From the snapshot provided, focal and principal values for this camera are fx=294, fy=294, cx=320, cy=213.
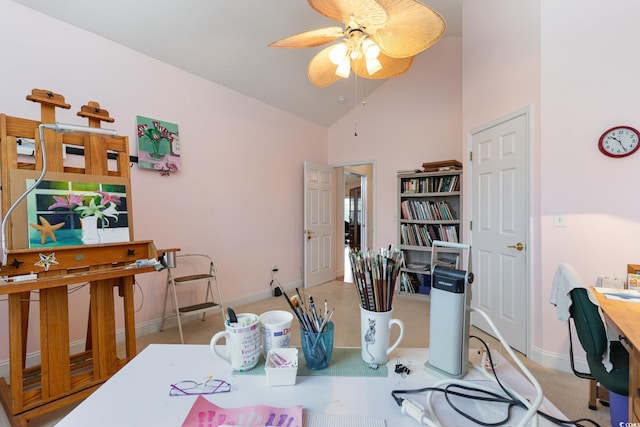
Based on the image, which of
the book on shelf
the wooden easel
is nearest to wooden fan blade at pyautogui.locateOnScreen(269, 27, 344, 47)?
the wooden easel

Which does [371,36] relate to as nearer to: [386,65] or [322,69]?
[386,65]

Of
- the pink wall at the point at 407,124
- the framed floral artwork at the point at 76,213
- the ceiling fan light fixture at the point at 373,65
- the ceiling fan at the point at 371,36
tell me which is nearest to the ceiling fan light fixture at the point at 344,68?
the ceiling fan at the point at 371,36

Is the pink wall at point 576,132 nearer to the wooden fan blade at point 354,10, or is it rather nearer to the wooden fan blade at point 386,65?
the wooden fan blade at point 386,65

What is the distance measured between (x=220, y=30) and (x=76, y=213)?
202cm

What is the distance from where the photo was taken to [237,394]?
72cm

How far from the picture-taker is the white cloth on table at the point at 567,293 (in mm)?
1392

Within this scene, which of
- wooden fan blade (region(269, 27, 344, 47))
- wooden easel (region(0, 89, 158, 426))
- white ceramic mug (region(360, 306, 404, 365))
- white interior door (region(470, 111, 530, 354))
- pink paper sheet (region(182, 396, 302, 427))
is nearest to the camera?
pink paper sheet (region(182, 396, 302, 427))

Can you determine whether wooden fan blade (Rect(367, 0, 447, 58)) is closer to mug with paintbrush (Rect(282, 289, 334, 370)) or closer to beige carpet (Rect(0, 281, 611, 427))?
mug with paintbrush (Rect(282, 289, 334, 370))

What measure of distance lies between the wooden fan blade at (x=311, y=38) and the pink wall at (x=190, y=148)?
1.54 meters

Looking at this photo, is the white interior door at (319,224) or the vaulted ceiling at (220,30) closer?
the vaulted ceiling at (220,30)

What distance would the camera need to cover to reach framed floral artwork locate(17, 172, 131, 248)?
1.52 m

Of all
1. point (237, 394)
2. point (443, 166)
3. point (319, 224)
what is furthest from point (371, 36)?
point (319, 224)

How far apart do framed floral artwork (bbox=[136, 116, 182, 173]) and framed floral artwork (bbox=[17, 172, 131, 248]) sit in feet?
3.35

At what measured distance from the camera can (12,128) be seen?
150 cm
